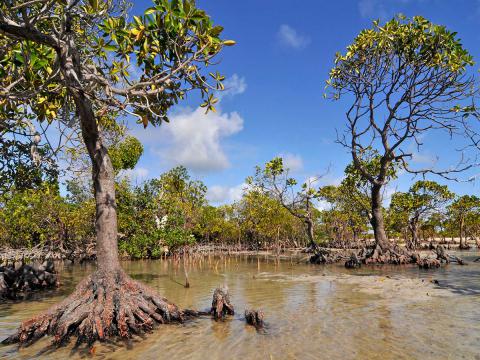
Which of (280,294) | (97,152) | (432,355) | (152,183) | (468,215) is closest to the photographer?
(432,355)

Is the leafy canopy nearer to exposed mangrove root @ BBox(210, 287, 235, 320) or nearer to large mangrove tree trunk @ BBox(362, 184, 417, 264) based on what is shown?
exposed mangrove root @ BBox(210, 287, 235, 320)

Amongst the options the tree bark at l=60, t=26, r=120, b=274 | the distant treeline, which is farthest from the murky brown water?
the distant treeline

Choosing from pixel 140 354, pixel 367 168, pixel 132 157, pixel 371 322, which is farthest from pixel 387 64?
pixel 132 157

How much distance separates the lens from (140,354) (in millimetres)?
6477

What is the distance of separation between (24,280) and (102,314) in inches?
369

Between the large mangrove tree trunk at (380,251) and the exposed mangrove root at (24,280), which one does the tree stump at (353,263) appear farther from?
the exposed mangrove root at (24,280)

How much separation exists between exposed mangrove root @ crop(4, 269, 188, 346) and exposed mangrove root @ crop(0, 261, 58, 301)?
288 inches

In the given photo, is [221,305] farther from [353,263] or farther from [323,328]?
[353,263]

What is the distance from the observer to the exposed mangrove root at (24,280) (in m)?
13.3

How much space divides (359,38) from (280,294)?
14607mm

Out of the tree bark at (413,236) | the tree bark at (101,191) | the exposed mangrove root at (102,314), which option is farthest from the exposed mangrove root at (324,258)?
the tree bark at (101,191)

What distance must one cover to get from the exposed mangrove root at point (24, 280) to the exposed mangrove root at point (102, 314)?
731 centimetres

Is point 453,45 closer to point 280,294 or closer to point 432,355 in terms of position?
point 280,294

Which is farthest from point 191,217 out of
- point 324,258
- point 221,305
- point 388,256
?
point 221,305
